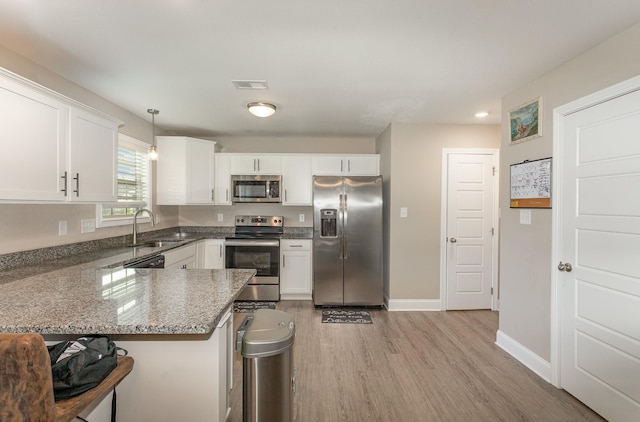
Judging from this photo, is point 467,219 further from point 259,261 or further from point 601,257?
point 259,261

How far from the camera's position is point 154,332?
108 centimetres

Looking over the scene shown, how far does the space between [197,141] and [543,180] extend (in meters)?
3.94

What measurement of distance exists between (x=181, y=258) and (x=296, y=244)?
4.84 feet

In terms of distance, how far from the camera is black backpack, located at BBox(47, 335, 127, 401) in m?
0.95


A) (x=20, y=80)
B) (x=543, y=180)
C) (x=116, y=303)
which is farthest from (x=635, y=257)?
(x=20, y=80)

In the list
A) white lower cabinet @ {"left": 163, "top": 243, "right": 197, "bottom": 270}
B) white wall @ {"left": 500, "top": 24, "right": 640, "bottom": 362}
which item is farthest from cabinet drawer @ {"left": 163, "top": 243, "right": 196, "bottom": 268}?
white wall @ {"left": 500, "top": 24, "right": 640, "bottom": 362}

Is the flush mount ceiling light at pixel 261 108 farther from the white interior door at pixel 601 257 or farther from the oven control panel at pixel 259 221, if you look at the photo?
the white interior door at pixel 601 257

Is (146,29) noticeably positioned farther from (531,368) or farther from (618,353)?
(531,368)

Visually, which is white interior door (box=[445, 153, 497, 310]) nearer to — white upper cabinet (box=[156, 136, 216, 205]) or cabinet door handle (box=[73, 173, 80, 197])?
white upper cabinet (box=[156, 136, 216, 205])

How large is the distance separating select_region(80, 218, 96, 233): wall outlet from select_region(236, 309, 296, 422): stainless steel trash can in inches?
87.7

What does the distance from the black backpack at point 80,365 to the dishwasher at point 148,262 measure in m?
1.41

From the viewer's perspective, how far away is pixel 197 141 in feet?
13.5

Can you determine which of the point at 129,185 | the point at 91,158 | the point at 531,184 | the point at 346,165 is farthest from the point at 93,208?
the point at 531,184

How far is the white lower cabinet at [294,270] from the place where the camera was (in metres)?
4.17
